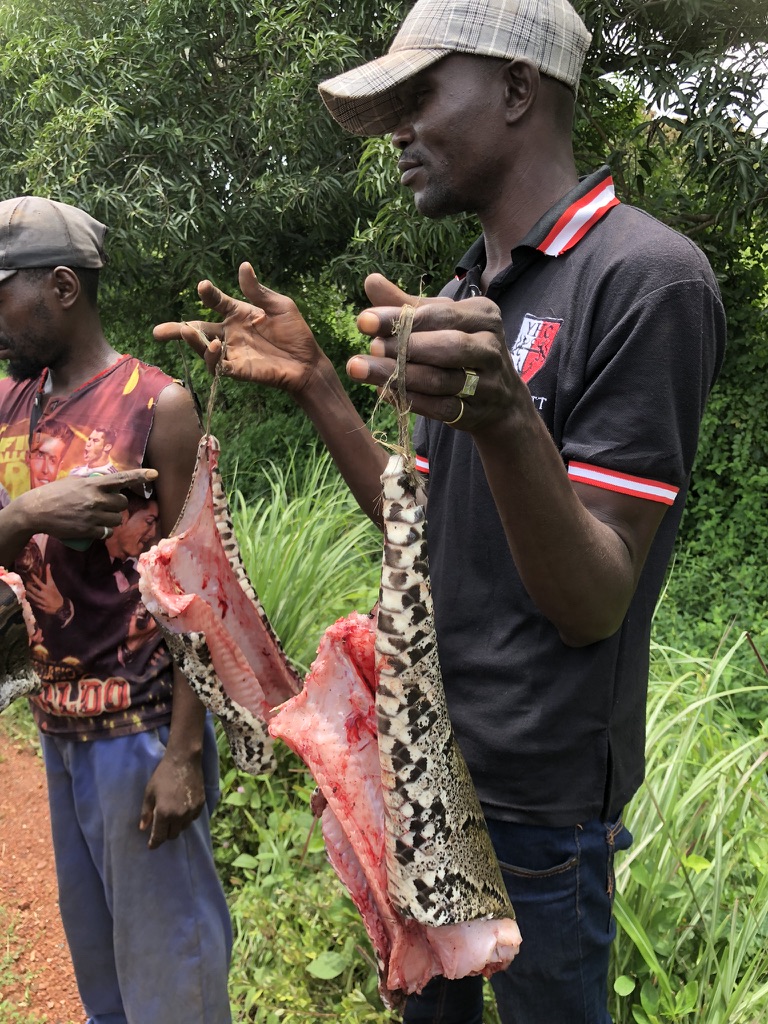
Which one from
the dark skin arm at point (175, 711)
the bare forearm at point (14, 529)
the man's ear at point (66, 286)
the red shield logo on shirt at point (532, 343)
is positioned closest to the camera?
the red shield logo on shirt at point (532, 343)

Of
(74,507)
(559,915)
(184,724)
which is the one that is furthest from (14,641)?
(559,915)

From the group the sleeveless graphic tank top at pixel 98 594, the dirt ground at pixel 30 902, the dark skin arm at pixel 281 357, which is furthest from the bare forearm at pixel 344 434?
the dirt ground at pixel 30 902

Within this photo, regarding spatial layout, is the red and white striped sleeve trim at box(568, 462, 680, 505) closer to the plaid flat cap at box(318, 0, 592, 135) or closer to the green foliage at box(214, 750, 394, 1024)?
the plaid flat cap at box(318, 0, 592, 135)

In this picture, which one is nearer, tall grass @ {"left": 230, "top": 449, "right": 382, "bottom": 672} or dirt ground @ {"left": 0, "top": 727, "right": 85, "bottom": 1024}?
dirt ground @ {"left": 0, "top": 727, "right": 85, "bottom": 1024}

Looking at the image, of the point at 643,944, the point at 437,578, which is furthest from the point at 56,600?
the point at 643,944

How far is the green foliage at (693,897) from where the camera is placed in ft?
7.82

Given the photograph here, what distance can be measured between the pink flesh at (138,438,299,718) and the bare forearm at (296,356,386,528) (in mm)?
271

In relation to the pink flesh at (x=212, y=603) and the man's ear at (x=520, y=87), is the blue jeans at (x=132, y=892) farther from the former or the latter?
the man's ear at (x=520, y=87)

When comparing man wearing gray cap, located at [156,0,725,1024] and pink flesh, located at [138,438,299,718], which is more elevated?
man wearing gray cap, located at [156,0,725,1024]

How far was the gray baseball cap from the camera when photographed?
92.2 inches

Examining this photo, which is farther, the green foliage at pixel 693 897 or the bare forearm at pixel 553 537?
the green foliage at pixel 693 897

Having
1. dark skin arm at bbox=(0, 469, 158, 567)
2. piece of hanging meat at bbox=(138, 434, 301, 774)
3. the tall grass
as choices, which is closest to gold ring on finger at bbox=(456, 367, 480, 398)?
piece of hanging meat at bbox=(138, 434, 301, 774)

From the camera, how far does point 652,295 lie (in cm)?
133

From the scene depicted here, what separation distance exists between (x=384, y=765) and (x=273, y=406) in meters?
7.43
